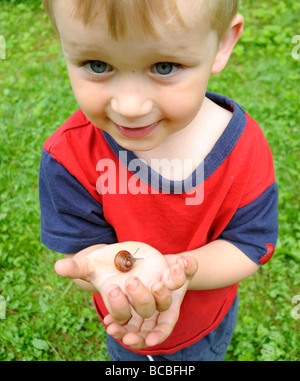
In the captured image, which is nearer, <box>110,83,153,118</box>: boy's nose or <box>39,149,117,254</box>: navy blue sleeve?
<box>110,83,153,118</box>: boy's nose

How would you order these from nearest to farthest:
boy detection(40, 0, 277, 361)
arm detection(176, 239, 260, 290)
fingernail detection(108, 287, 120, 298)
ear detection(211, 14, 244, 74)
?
1. boy detection(40, 0, 277, 361)
2. fingernail detection(108, 287, 120, 298)
3. ear detection(211, 14, 244, 74)
4. arm detection(176, 239, 260, 290)

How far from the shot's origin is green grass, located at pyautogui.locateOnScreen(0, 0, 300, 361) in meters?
2.84

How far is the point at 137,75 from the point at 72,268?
21.6 inches

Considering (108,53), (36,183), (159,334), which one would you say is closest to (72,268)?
(159,334)

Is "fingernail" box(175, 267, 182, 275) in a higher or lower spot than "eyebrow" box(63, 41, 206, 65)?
lower

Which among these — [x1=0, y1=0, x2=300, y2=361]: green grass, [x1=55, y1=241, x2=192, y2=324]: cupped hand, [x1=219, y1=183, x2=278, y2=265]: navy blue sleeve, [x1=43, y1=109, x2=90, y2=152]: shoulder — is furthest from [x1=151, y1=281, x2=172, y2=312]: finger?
[x1=0, y1=0, x2=300, y2=361]: green grass

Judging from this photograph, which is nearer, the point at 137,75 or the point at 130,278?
the point at 137,75

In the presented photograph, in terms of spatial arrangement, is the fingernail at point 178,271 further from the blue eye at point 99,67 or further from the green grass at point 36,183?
the green grass at point 36,183

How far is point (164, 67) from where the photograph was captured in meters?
1.10

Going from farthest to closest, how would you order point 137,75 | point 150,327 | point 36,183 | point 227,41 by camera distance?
point 36,183 < point 150,327 < point 227,41 < point 137,75

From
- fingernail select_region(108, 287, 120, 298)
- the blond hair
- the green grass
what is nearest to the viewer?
the blond hair

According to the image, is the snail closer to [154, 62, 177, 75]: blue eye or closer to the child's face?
the child's face

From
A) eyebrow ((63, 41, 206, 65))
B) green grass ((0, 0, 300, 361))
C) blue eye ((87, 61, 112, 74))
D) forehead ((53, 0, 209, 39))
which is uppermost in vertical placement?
forehead ((53, 0, 209, 39))

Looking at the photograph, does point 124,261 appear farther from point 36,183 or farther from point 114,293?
point 36,183
